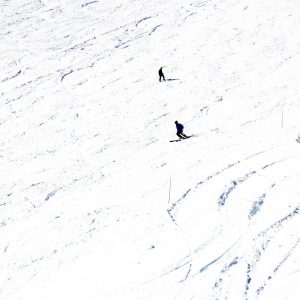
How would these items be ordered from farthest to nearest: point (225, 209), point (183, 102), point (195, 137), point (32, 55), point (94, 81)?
point (32, 55), point (94, 81), point (183, 102), point (195, 137), point (225, 209)

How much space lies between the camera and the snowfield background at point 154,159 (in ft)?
33.4

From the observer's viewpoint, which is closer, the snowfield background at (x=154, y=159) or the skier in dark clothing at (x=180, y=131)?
the snowfield background at (x=154, y=159)

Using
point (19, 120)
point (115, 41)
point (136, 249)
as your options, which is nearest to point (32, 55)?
point (115, 41)

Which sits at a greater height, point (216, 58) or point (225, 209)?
point (216, 58)

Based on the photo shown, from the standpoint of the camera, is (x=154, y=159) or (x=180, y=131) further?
(x=180, y=131)

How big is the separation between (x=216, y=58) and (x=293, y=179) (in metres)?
9.58

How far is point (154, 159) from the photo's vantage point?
559 inches

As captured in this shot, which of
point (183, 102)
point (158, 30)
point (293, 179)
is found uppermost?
point (158, 30)

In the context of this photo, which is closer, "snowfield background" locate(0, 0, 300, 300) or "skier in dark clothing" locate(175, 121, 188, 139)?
"snowfield background" locate(0, 0, 300, 300)

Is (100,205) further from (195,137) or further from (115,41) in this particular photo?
(115,41)

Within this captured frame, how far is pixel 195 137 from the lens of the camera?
14938 mm

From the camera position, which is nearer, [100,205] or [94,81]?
[100,205]

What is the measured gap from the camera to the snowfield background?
10180mm

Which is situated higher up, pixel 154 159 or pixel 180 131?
pixel 180 131
